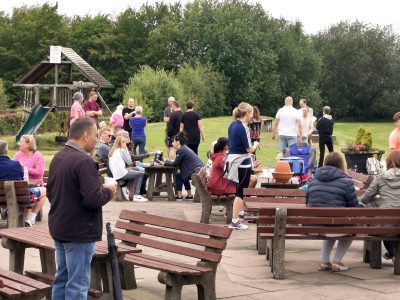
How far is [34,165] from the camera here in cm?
1295

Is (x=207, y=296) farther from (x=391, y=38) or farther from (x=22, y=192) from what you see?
(x=391, y=38)

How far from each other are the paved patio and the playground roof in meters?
26.9

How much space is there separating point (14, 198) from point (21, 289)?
228 inches

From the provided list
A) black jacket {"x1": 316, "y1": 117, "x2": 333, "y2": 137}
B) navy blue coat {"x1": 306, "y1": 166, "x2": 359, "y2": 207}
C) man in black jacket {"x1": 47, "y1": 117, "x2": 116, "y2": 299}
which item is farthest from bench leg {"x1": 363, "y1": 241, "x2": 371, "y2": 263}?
black jacket {"x1": 316, "y1": 117, "x2": 333, "y2": 137}

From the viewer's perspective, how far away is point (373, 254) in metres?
9.62

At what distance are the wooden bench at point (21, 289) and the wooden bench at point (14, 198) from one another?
5276 mm

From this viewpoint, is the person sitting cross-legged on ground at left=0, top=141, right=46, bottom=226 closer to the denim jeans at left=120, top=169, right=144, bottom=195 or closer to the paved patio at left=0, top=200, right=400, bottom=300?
the paved patio at left=0, top=200, right=400, bottom=300

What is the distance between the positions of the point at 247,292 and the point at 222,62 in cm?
6973

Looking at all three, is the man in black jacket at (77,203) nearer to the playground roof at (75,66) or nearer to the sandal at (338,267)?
the sandal at (338,267)

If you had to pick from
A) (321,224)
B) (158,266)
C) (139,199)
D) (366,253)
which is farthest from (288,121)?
(158,266)

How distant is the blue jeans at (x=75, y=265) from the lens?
20.4 ft

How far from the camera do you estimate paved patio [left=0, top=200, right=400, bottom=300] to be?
818cm

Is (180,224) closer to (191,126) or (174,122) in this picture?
(191,126)

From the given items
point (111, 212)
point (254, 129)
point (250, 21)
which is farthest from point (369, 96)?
point (111, 212)
